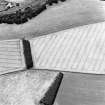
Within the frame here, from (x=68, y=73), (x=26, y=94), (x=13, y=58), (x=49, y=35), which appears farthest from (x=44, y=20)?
(x=26, y=94)

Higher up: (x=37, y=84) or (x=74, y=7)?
(x=74, y=7)

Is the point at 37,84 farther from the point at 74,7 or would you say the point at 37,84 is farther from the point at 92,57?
the point at 74,7

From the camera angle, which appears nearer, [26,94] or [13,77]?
[26,94]

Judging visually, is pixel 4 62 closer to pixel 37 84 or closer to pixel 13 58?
pixel 13 58

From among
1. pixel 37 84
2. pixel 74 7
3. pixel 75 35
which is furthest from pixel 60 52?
pixel 74 7

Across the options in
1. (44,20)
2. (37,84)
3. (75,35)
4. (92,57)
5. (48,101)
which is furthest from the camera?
(44,20)

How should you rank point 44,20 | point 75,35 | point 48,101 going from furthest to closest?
1. point 44,20
2. point 75,35
3. point 48,101
